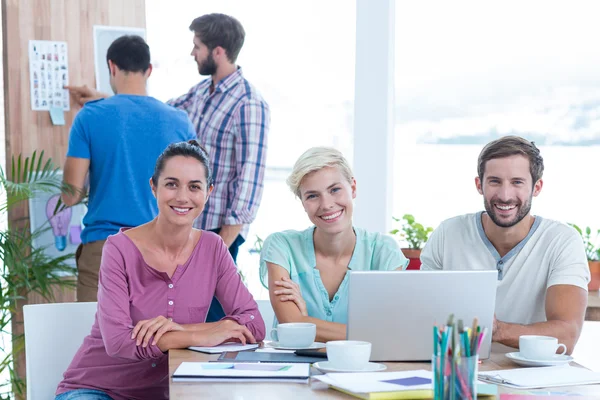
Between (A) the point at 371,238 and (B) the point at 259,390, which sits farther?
(A) the point at 371,238

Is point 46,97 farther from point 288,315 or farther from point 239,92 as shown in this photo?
point 288,315

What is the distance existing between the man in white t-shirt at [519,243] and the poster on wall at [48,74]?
215 centimetres

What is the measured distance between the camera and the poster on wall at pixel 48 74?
3.70 metres

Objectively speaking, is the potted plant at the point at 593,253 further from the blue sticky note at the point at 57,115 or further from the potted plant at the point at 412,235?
the blue sticky note at the point at 57,115

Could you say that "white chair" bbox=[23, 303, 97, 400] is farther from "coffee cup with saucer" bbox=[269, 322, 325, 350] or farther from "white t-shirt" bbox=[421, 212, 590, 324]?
"white t-shirt" bbox=[421, 212, 590, 324]

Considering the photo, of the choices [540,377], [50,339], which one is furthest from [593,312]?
[50,339]

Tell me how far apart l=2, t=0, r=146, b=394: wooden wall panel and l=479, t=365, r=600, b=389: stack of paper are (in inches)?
103

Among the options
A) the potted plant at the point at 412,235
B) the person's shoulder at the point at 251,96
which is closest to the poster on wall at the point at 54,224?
the person's shoulder at the point at 251,96

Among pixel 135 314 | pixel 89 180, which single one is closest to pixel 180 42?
pixel 89 180

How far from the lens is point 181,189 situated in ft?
8.14

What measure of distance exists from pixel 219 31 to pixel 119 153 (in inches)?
29.4

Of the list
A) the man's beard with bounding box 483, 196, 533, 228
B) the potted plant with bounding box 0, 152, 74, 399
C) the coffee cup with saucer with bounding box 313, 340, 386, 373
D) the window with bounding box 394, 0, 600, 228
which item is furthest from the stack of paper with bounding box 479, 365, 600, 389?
the window with bounding box 394, 0, 600, 228

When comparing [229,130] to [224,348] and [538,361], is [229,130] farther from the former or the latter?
[538,361]

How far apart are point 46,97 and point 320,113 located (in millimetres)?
1473
